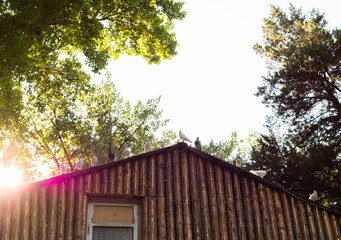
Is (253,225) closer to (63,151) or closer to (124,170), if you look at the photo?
(124,170)

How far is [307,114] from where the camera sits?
73.6 ft

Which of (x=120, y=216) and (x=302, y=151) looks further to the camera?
(x=302, y=151)

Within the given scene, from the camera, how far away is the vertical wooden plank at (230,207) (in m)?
8.70

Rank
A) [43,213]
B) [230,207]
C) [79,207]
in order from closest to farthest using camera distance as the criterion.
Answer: [43,213] → [79,207] → [230,207]

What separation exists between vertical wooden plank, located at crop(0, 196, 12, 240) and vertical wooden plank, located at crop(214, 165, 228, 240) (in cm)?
501

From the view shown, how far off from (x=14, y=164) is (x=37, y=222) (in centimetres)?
2363

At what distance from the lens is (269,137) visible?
2517 centimetres

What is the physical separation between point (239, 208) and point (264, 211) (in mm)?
694

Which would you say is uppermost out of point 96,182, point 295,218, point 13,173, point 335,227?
point 13,173

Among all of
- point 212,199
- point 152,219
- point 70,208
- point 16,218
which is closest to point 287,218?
point 212,199

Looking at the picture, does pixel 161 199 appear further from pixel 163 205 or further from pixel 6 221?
pixel 6 221

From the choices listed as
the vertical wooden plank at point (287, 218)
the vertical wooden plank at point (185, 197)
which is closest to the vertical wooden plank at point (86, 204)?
the vertical wooden plank at point (185, 197)

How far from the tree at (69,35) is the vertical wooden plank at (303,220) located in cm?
999

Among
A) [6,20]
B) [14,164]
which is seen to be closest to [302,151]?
[6,20]
